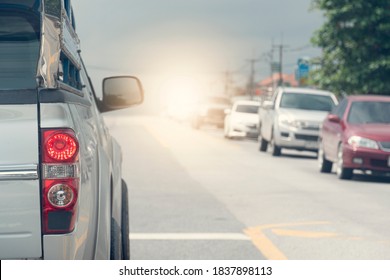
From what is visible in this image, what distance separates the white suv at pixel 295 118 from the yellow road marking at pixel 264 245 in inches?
648

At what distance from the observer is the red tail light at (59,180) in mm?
4012

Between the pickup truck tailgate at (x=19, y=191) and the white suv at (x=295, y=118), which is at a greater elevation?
the pickup truck tailgate at (x=19, y=191)

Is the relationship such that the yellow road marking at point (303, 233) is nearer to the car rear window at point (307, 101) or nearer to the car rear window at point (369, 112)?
the car rear window at point (369, 112)

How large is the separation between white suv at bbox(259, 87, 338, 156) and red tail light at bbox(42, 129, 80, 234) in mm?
23629

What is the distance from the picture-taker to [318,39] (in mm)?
38719

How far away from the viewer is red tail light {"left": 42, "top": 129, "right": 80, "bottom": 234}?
13.2 feet

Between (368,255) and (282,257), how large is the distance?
0.78 meters

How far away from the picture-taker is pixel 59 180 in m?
4.05

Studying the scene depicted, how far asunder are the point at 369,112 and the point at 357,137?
58.0 inches

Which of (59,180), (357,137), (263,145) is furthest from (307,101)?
(59,180)

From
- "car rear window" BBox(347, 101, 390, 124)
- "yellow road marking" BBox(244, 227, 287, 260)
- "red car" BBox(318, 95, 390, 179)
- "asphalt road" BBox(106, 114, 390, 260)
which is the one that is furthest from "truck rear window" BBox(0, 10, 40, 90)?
"car rear window" BBox(347, 101, 390, 124)

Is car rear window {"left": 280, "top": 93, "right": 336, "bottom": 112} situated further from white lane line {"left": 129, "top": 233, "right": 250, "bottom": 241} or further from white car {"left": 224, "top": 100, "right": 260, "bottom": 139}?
white lane line {"left": 129, "top": 233, "right": 250, "bottom": 241}

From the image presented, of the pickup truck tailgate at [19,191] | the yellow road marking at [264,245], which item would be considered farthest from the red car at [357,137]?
the pickup truck tailgate at [19,191]

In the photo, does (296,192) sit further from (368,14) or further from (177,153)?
(368,14)
